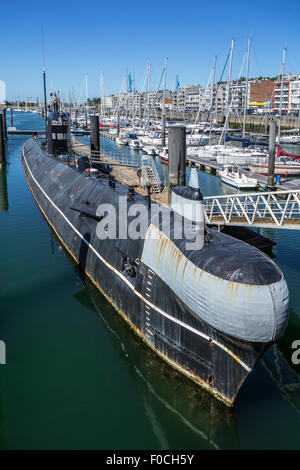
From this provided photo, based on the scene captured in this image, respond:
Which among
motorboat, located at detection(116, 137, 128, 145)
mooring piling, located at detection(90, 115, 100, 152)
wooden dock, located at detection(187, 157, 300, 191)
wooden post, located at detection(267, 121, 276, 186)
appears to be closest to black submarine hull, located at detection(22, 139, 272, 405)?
wooden post, located at detection(267, 121, 276, 186)

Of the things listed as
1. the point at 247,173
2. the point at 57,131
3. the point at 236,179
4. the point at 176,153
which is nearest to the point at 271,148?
the point at 236,179

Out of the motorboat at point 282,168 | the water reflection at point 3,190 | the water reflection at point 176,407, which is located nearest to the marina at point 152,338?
the water reflection at point 176,407

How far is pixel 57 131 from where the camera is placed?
38.8 m

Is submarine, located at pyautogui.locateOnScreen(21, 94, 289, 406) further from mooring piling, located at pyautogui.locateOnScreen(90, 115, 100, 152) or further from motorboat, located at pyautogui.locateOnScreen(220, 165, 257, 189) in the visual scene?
mooring piling, located at pyautogui.locateOnScreen(90, 115, 100, 152)

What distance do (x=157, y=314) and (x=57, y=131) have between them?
99.7 ft

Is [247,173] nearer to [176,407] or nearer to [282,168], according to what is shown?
[282,168]

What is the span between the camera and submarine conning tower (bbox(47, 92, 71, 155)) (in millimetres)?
38206

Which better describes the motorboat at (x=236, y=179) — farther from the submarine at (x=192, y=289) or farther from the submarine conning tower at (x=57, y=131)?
the submarine at (x=192, y=289)

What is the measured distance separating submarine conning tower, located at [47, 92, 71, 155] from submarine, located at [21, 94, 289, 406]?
21.8 m

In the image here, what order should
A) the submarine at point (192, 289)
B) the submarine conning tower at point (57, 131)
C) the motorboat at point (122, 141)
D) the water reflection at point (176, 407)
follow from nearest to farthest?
the submarine at point (192, 289), the water reflection at point (176, 407), the submarine conning tower at point (57, 131), the motorboat at point (122, 141)

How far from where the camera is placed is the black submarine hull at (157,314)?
1048 cm

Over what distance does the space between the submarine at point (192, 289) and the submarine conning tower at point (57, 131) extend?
21.8m

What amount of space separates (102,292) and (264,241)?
36.0 feet

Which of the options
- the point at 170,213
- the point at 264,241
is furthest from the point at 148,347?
the point at 264,241
